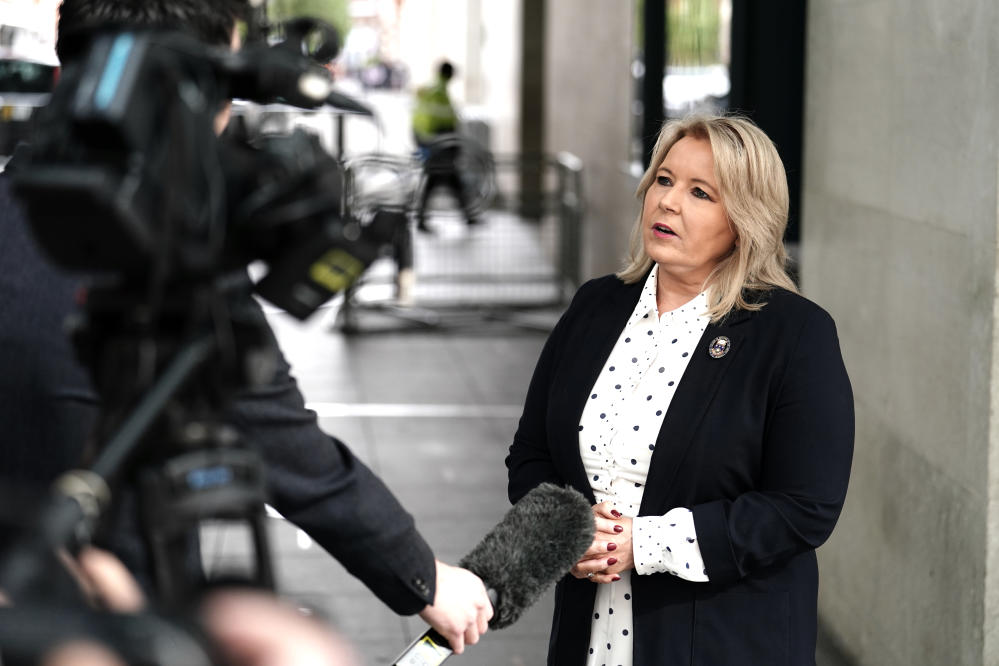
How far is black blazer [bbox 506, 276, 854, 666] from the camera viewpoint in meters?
3.14

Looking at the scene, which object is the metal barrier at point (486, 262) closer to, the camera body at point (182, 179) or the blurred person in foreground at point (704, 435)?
the blurred person in foreground at point (704, 435)

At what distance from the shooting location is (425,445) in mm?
8742

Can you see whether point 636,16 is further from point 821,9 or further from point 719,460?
point 719,460

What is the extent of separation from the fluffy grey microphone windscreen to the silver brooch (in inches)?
27.7

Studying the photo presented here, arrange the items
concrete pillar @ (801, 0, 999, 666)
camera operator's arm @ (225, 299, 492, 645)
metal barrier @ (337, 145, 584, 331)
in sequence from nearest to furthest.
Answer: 1. camera operator's arm @ (225, 299, 492, 645)
2. concrete pillar @ (801, 0, 999, 666)
3. metal barrier @ (337, 145, 584, 331)

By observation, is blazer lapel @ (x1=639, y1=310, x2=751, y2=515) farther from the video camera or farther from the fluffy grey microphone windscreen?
the video camera

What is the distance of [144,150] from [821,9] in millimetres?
4596

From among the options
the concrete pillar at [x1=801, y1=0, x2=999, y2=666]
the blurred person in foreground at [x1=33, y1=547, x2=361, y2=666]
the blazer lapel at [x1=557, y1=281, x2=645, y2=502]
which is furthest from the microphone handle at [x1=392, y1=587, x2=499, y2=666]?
the concrete pillar at [x1=801, y1=0, x2=999, y2=666]

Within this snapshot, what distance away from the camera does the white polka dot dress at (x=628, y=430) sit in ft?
10.8

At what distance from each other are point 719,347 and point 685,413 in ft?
0.59

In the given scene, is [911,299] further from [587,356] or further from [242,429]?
[242,429]

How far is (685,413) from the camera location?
10.6 ft

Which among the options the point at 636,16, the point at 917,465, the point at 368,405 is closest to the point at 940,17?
the point at 917,465

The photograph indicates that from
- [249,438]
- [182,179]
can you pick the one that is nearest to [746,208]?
[249,438]
